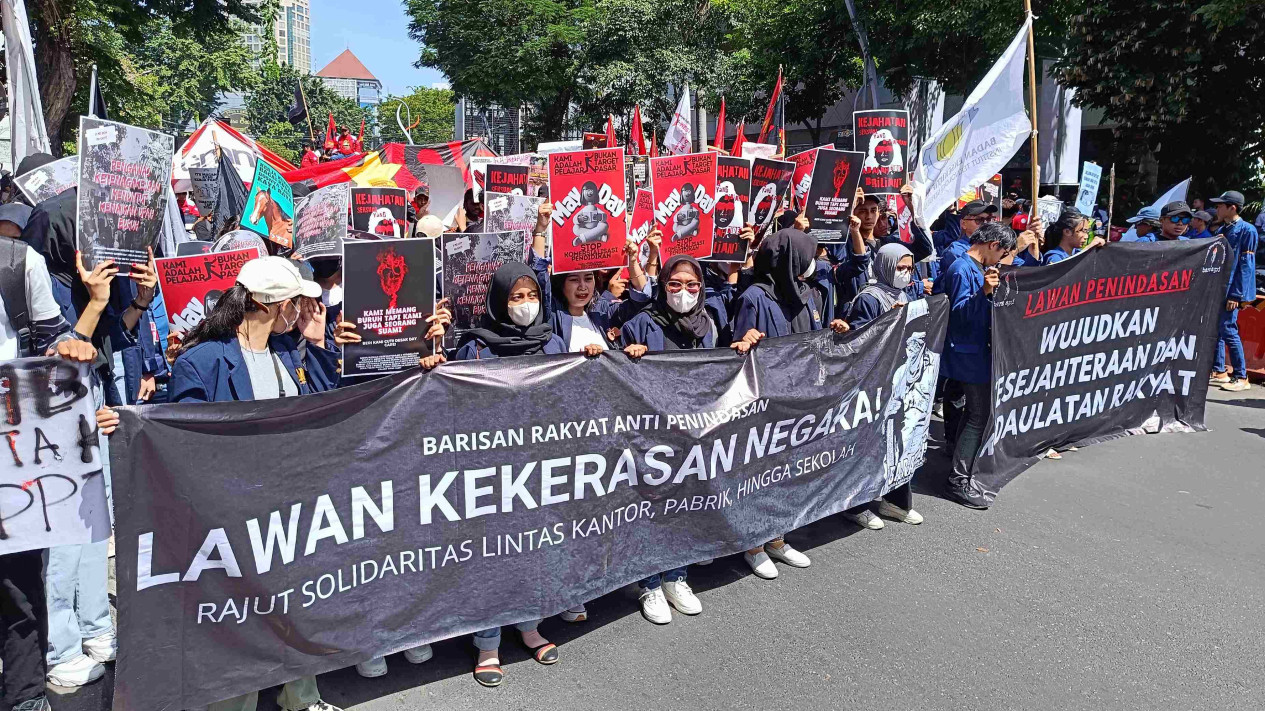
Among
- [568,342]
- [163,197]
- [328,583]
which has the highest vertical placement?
[163,197]

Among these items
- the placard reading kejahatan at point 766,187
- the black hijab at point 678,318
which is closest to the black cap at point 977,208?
the placard reading kejahatan at point 766,187

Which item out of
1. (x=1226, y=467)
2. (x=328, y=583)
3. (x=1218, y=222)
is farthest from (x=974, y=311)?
(x=1218, y=222)

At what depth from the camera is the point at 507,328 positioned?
4.00 metres

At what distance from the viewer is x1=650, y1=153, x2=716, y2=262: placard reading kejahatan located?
5.25 metres

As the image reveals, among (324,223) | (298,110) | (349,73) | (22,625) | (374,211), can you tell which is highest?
(349,73)

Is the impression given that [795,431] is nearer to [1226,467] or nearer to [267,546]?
[267,546]

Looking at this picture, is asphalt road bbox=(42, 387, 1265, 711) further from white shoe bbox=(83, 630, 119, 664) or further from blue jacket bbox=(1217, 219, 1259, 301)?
blue jacket bbox=(1217, 219, 1259, 301)

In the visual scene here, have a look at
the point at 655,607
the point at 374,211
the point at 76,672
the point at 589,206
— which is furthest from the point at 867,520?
the point at 76,672

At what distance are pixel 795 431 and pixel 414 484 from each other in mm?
2014

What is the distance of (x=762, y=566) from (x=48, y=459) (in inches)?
124

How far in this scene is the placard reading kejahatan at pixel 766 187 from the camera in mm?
5676

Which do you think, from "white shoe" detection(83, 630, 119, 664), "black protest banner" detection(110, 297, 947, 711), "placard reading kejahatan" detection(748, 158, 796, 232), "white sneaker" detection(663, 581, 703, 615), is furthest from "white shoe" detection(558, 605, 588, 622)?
"placard reading kejahatan" detection(748, 158, 796, 232)

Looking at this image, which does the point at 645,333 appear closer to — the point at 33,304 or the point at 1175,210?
the point at 33,304

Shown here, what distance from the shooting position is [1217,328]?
720cm
